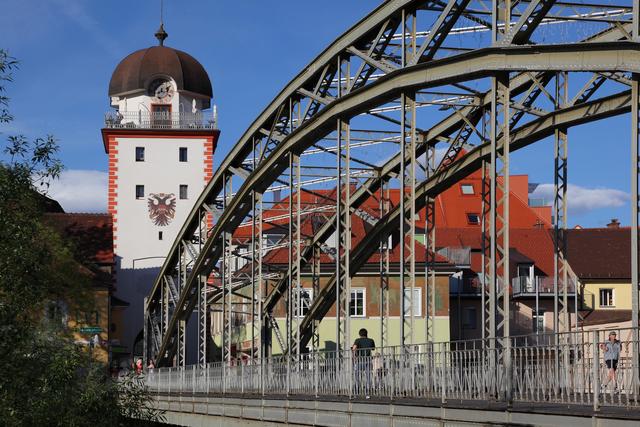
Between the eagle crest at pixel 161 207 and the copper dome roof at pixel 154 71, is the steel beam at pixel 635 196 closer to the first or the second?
the eagle crest at pixel 161 207

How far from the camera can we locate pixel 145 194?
233ft

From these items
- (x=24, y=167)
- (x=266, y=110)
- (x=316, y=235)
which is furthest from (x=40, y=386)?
(x=316, y=235)

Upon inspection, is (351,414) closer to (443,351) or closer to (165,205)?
(443,351)

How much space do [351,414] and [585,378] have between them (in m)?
7.33

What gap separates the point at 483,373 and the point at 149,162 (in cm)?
5447

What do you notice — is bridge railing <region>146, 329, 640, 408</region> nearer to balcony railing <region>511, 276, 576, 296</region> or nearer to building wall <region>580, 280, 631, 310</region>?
balcony railing <region>511, 276, 576, 296</region>

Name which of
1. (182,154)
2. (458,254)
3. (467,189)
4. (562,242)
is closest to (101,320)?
(182,154)

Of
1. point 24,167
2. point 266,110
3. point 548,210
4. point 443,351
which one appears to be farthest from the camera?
point 548,210

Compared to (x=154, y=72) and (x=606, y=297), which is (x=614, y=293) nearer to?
(x=606, y=297)

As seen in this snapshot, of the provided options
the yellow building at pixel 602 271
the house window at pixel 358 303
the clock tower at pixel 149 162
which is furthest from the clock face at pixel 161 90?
the yellow building at pixel 602 271

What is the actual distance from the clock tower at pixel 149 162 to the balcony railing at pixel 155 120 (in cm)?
5

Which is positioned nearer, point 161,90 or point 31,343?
point 31,343

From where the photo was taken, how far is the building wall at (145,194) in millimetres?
70062

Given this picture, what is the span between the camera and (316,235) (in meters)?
36.8
